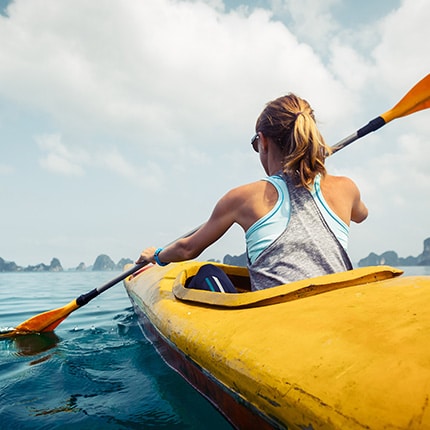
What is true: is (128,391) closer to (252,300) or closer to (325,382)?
(252,300)

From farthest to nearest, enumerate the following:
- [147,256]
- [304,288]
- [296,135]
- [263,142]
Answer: [147,256], [263,142], [296,135], [304,288]

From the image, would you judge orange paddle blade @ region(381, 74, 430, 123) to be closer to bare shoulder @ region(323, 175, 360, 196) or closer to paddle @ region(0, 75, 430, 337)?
paddle @ region(0, 75, 430, 337)

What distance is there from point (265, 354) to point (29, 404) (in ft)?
5.38

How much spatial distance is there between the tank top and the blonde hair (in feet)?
0.36

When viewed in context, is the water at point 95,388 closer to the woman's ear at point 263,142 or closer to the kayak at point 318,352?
the kayak at point 318,352

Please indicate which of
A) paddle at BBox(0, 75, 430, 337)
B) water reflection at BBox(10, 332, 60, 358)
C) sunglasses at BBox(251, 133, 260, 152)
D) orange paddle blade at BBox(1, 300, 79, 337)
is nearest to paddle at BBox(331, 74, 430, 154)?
paddle at BBox(0, 75, 430, 337)

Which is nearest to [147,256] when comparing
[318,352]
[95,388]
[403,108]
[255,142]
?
[95,388]

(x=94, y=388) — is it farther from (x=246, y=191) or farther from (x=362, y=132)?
(x=362, y=132)

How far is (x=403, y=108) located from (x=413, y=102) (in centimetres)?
12

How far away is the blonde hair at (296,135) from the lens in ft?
6.18

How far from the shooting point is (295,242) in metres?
1.78

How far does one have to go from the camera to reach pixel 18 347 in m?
3.54

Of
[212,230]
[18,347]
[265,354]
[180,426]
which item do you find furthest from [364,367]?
[18,347]

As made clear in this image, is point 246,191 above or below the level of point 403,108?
below
